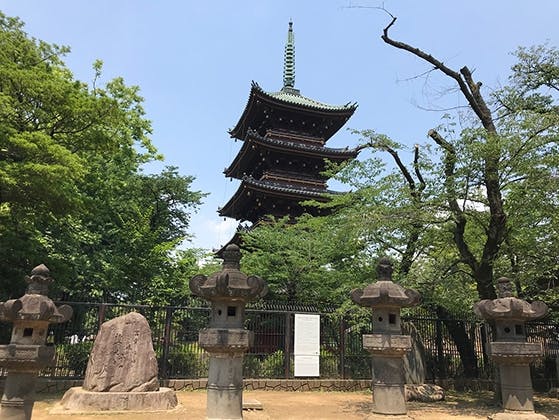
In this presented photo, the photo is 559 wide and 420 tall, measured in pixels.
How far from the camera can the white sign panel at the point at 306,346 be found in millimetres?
13289

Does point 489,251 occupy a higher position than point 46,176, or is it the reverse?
point 46,176

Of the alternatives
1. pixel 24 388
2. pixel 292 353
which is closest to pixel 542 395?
pixel 292 353

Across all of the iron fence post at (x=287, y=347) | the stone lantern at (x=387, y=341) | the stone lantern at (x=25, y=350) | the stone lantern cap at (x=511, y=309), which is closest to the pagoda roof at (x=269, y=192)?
the iron fence post at (x=287, y=347)

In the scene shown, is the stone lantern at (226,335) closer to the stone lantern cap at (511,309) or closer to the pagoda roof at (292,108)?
the stone lantern cap at (511,309)

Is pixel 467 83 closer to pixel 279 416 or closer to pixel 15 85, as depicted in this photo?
pixel 279 416

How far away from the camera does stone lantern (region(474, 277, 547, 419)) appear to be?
7.49 metres

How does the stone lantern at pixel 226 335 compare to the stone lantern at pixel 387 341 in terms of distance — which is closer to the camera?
the stone lantern at pixel 226 335

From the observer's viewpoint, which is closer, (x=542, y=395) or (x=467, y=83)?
(x=467, y=83)

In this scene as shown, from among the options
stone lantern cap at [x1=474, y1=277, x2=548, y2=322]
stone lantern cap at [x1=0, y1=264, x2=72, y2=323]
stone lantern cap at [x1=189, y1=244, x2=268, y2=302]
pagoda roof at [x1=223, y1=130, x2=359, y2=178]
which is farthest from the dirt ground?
pagoda roof at [x1=223, y1=130, x2=359, y2=178]

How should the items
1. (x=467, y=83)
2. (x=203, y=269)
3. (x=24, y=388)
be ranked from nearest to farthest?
(x=24, y=388) < (x=467, y=83) < (x=203, y=269)

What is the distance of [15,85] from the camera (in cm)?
1079

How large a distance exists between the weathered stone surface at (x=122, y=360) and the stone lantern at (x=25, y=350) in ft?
10.4

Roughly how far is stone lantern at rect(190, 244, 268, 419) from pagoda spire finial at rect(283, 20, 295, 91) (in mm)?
25588

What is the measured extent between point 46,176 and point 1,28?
18.3 feet
